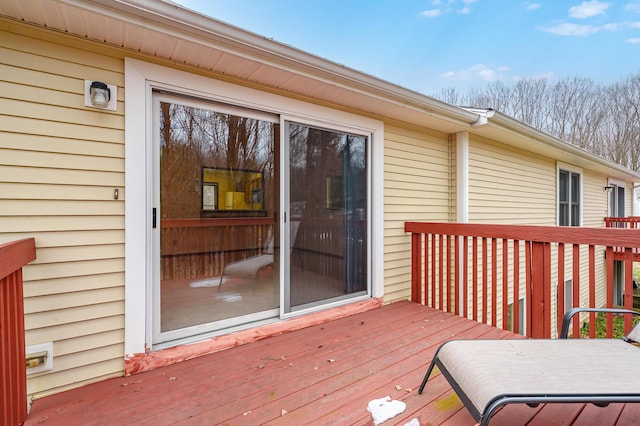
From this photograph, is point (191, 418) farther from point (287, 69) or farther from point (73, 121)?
point (287, 69)

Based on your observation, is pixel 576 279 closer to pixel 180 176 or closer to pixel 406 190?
pixel 406 190

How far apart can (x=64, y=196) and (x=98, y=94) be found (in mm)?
723

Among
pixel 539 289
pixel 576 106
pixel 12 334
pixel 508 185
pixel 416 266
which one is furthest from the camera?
pixel 576 106

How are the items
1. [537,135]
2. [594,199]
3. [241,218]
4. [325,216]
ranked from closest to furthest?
[241,218] → [325,216] → [537,135] → [594,199]

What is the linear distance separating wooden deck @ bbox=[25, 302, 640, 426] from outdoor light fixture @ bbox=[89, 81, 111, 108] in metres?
1.92

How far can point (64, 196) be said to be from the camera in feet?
6.45

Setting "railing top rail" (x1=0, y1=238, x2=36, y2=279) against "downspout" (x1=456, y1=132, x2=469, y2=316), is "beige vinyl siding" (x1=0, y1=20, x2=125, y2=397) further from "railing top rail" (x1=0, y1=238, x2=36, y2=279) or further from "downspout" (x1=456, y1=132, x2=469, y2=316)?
"downspout" (x1=456, y1=132, x2=469, y2=316)

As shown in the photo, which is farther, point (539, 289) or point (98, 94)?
point (539, 289)

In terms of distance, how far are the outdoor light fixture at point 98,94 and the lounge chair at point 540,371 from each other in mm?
2740

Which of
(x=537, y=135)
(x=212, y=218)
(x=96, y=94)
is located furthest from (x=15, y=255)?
(x=537, y=135)

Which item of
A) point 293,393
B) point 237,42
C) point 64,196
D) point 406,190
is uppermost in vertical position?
point 237,42

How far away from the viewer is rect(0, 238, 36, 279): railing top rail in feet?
4.48

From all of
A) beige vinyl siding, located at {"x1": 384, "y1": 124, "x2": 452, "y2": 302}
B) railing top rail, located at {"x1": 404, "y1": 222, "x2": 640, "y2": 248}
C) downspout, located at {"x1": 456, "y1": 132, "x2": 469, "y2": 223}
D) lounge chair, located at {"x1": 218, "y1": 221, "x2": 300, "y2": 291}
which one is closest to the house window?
downspout, located at {"x1": 456, "y1": 132, "x2": 469, "y2": 223}

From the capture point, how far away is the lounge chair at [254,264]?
9.13ft
